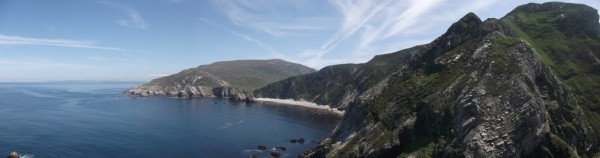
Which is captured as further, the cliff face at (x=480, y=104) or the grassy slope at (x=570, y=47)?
the grassy slope at (x=570, y=47)

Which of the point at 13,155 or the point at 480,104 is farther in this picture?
the point at 13,155

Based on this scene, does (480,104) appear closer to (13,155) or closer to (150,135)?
(13,155)

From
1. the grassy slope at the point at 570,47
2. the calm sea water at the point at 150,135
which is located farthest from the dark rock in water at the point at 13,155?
the grassy slope at the point at 570,47

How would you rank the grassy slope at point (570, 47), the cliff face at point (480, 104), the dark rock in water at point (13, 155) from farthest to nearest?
the grassy slope at point (570, 47) < the dark rock in water at point (13, 155) < the cliff face at point (480, 104)

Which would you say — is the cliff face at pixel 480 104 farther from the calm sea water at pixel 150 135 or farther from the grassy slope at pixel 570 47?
the calm sea water at pixel 150 135

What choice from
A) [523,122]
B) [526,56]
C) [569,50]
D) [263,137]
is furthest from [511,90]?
[263,137]

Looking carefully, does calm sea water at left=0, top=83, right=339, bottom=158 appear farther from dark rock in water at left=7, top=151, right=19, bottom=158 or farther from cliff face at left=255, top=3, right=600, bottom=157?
cliff face at left=255, top=3, right=600, bottom=157

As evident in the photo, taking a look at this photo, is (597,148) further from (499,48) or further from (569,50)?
(569,50)

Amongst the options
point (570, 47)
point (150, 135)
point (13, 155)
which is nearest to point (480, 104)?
point (570, 47)

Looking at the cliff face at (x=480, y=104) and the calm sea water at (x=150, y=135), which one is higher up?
the cliff face at (x=480, y=104)
